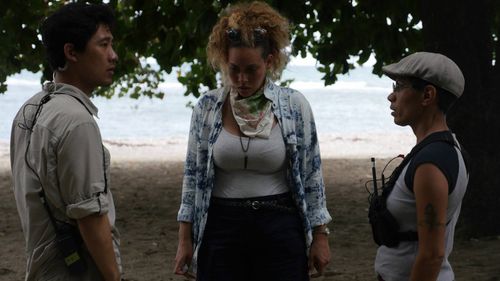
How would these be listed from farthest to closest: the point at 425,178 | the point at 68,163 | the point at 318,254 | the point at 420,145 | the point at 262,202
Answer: the point at 318,254, the point at 262,202, the point at 420,145, the point at 425,178, the point at 68,163

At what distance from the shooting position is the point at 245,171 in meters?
3.63

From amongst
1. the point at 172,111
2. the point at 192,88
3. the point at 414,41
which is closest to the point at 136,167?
the point at 192,88

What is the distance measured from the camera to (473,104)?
8.36 meters

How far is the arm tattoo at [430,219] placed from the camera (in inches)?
112

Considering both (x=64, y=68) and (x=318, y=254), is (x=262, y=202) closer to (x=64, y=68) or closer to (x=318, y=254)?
(x=318, y=254)

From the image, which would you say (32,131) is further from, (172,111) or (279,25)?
(172,111)

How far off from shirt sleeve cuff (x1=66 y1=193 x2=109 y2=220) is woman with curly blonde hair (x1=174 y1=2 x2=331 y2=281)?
0.89m

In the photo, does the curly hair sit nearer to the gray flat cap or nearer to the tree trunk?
the gray flat cap

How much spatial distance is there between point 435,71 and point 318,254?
1.04m

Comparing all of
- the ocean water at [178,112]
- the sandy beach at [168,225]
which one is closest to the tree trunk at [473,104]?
the sandy beach at [168,225]

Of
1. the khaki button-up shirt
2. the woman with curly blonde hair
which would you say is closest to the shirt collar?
the khaki button-up shirt

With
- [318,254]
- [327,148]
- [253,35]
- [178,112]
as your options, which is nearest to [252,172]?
[318,254]

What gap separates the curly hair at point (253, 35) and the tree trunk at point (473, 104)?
188 inches

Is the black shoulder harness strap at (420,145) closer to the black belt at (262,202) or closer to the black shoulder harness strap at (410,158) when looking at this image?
the black shoulder harness strap at (410,158)
